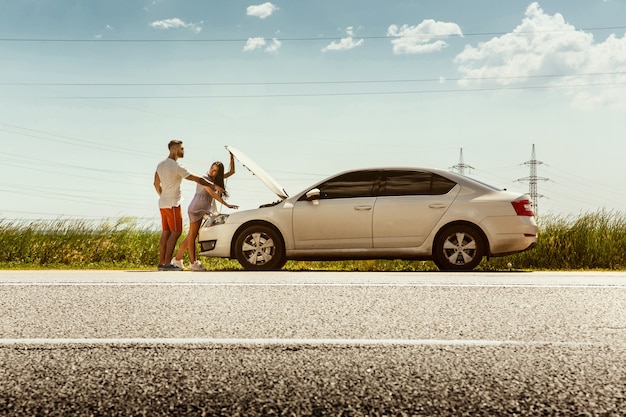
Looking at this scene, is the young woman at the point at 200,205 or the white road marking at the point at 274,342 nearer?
the white road marking at the point at 274,342

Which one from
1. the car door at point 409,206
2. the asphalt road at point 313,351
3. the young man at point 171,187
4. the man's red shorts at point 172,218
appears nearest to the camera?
the asphalt road at point 313,351

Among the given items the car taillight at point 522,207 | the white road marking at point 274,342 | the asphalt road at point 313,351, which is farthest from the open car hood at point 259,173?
the white road marking at point 274,342

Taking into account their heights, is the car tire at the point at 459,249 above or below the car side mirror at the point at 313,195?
below

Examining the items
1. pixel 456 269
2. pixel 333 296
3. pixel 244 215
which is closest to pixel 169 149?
pixel 244 215

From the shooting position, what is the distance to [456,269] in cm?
1216

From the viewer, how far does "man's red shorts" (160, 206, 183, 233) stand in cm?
1293

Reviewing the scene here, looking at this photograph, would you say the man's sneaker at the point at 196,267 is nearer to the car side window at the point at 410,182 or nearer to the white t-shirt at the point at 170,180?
the white t-shirt at the point at 170,180

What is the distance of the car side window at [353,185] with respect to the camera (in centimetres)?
1263

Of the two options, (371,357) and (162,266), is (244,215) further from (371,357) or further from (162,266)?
(371,357)

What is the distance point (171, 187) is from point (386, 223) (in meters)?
3.52

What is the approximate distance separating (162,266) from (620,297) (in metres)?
7.71

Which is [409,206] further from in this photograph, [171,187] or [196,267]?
[171,187]

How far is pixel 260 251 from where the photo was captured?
12.6 metres

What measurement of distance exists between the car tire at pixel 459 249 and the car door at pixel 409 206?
12.0 inches
